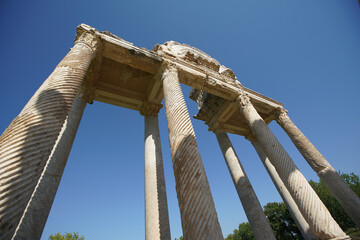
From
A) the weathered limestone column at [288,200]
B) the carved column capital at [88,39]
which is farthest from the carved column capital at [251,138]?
the carved column capital at [88,39]

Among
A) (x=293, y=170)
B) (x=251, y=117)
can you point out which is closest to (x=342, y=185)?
(x=293, y=170)

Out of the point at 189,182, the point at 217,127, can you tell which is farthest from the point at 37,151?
the point at 217,127

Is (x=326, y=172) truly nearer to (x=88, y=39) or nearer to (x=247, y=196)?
(x=247, y=196)

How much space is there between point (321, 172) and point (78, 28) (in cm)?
1260

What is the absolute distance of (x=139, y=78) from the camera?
9.03 m

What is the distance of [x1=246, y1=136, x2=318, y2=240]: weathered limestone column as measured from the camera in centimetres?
872

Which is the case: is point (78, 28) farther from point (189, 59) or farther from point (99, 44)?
point (189, 59)

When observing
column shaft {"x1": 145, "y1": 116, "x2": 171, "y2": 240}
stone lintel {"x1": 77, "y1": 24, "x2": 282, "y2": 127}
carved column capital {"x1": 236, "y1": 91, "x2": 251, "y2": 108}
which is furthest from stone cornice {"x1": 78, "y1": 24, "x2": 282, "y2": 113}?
column shaft {"x1": 145, "y1": 116, "x2": 171, "y2": 240}

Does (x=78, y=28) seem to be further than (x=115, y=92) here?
No

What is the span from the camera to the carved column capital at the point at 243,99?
9.49 meters

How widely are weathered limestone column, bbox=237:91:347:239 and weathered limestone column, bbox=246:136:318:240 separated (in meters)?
3.31

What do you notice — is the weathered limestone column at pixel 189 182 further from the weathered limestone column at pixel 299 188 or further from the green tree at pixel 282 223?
the green tree at pixel 282 223

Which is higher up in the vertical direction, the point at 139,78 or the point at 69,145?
the point at 139,78

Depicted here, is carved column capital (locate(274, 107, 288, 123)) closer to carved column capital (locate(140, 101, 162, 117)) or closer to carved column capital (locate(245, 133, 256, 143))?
carved column capital (locate(245, 133, 256, 143))
